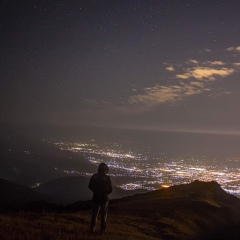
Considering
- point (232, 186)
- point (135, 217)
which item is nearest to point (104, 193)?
point (135, 217)

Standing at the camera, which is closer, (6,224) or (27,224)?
(6,224)

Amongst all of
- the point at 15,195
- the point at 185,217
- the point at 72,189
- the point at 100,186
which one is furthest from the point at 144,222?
the point at 72,189

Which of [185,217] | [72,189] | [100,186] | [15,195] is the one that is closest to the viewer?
[100,186]

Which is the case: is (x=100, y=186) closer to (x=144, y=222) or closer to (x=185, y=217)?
(x=144, y=222)

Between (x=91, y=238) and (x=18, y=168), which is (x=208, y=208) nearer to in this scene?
(x=91, y=238)

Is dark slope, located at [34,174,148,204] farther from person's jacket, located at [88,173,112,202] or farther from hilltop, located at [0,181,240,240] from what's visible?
person's jacket, located at [88,173,112,202]

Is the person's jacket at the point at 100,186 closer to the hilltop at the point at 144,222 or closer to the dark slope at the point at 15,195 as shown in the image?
the hilltop at the point at 144,222

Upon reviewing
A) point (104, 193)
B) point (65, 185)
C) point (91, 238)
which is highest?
point (104, 193)

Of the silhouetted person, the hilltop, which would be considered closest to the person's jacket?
the silhouetted person
